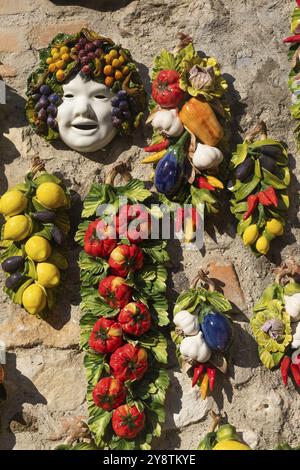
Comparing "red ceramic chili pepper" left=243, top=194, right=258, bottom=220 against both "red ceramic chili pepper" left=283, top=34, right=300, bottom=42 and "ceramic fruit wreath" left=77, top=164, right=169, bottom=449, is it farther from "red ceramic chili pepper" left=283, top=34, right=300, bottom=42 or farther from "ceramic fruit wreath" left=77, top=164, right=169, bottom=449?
"red ceramic chili pepper" left=283, top=34, right=300, bottom=42

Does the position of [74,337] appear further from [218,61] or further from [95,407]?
[218,61]

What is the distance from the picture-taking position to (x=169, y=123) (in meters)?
1.17

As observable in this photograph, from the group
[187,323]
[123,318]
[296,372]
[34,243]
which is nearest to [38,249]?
[34,243]

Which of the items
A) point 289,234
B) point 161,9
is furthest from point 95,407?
point 161,9

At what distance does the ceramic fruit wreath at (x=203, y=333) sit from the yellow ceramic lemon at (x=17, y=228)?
1.01 feet

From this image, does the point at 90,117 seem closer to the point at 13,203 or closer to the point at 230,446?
the point at 13,203

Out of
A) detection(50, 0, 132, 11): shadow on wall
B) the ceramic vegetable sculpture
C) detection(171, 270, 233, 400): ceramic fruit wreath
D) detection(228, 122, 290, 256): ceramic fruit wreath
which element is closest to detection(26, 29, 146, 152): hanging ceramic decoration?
detection(50, 0, 132, 11): shadow on wall

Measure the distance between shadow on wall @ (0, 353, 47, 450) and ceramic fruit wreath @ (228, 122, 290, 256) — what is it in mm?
483

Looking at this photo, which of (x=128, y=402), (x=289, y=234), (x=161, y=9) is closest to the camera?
(x=128, y=402)

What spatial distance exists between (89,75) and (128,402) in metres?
0.63

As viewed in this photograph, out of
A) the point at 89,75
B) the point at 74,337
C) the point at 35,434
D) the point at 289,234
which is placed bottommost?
the point at 35,434

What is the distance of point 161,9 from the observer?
4.28 ft

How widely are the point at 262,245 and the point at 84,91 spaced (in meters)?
0.46

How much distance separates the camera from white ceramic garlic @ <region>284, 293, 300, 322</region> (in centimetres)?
110
